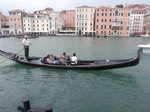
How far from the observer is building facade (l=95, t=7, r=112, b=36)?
2261 inches

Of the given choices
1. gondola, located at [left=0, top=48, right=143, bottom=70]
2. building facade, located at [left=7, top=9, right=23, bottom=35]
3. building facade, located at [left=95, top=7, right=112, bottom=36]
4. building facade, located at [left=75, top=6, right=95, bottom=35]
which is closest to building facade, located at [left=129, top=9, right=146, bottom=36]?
building facade, located at [left=95, top=7, right=112, bottom=36]

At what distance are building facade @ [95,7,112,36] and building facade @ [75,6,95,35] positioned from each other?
173 cm

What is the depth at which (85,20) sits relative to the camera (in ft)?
196

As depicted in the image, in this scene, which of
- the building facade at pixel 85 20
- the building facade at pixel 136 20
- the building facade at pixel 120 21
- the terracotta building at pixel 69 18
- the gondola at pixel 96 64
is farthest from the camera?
the terracotta building at pixel 69 18

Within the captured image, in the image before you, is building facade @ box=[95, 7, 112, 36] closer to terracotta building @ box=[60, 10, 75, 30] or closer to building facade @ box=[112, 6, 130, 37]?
building facade @ box=[112, 6, 130, 37]

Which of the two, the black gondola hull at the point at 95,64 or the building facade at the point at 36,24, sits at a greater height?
the building facade at the point at 36,24

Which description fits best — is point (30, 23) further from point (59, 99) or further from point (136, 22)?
point (59, 99)

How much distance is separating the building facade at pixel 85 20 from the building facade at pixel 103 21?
1.73 m

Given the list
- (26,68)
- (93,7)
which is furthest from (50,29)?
(26,68)

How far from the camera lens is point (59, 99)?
6047 millimetres

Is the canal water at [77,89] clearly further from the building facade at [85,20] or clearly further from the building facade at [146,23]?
the building facade at [146,23]

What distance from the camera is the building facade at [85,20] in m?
59.1

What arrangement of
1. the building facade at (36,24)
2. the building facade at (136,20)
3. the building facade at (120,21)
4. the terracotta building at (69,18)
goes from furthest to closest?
the terracotta building at (69,18), the building facade at (136,20), the building facade at (36,24), the building facade at (120,21)

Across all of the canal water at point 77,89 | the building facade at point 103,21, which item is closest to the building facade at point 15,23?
the building facade at point 103,21
